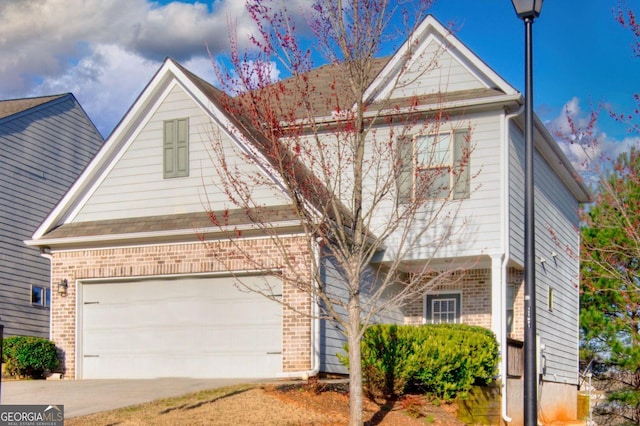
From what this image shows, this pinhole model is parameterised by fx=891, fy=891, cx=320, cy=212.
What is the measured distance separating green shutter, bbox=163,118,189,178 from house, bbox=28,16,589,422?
0.03 meters

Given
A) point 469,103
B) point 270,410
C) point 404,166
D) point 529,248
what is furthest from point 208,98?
point 529,248

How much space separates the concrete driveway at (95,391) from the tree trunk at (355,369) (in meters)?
3.68

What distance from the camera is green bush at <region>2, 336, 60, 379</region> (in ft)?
64.2

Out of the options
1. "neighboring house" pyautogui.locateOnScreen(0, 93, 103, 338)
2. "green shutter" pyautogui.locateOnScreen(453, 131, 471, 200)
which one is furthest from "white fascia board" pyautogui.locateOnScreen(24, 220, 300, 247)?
"neighboring house" pyautogui.locateOnScreen(0, 93, 103, 338)

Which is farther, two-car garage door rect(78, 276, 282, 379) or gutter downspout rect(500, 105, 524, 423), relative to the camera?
two-car garage door rect(78, 276, 282, 379)

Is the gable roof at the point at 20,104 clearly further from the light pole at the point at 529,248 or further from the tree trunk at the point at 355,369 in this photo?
→ the light pole at the point at 529,248

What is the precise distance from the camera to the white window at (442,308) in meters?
21.1

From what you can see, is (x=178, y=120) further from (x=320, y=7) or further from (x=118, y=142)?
(x=320, y=7)

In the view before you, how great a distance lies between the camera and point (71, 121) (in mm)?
29859

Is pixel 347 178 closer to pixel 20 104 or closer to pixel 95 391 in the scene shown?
pixel 95 391

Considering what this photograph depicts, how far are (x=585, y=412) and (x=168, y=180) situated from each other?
1308cm

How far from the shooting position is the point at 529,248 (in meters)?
11.2

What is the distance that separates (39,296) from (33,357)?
881 cm

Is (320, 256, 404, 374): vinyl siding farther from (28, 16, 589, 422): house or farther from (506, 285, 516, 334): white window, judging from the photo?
(506, 285, 516, 334): white window
